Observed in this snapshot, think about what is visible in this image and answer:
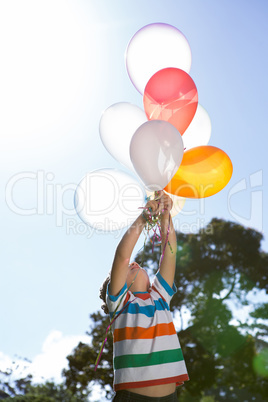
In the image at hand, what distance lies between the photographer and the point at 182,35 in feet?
6.90

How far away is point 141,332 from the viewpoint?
149cm

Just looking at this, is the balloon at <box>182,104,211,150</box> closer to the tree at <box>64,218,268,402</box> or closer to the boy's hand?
the boy's hand

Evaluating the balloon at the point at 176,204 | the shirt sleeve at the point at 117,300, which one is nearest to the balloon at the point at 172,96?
the balloon at the point at 176,204

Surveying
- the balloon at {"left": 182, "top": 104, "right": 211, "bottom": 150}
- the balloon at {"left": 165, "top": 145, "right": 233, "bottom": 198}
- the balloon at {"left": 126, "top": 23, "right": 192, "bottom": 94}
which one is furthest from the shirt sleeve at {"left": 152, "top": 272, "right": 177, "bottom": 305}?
the balloon at {"left": 126, "top": 23, "right": 192, "bottom": 94}

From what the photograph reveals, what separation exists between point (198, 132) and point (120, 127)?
0.48 m

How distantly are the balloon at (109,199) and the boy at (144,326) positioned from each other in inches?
9.0

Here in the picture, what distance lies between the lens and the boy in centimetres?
140

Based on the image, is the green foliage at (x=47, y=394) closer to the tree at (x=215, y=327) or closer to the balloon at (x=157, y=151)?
the tree at (x=215, y=327)

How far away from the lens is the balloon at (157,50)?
6.75ft

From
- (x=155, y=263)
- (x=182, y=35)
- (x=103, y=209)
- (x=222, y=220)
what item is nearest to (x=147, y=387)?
(x=103, y=209)

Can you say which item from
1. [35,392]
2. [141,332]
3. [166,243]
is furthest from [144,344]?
[35,392]

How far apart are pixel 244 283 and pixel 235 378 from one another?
2.06 metres

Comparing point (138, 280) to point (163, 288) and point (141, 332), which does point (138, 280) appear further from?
point (141, 332)

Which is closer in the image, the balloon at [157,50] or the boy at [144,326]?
the boy at [144,326]
